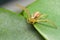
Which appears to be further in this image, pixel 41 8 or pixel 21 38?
pixel 41 8

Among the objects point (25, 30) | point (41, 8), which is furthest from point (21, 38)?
point (41, 8)

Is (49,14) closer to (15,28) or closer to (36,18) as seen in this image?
(36,18)

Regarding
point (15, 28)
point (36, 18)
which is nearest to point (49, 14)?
point (36, 18)

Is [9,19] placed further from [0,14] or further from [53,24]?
[53,24]
